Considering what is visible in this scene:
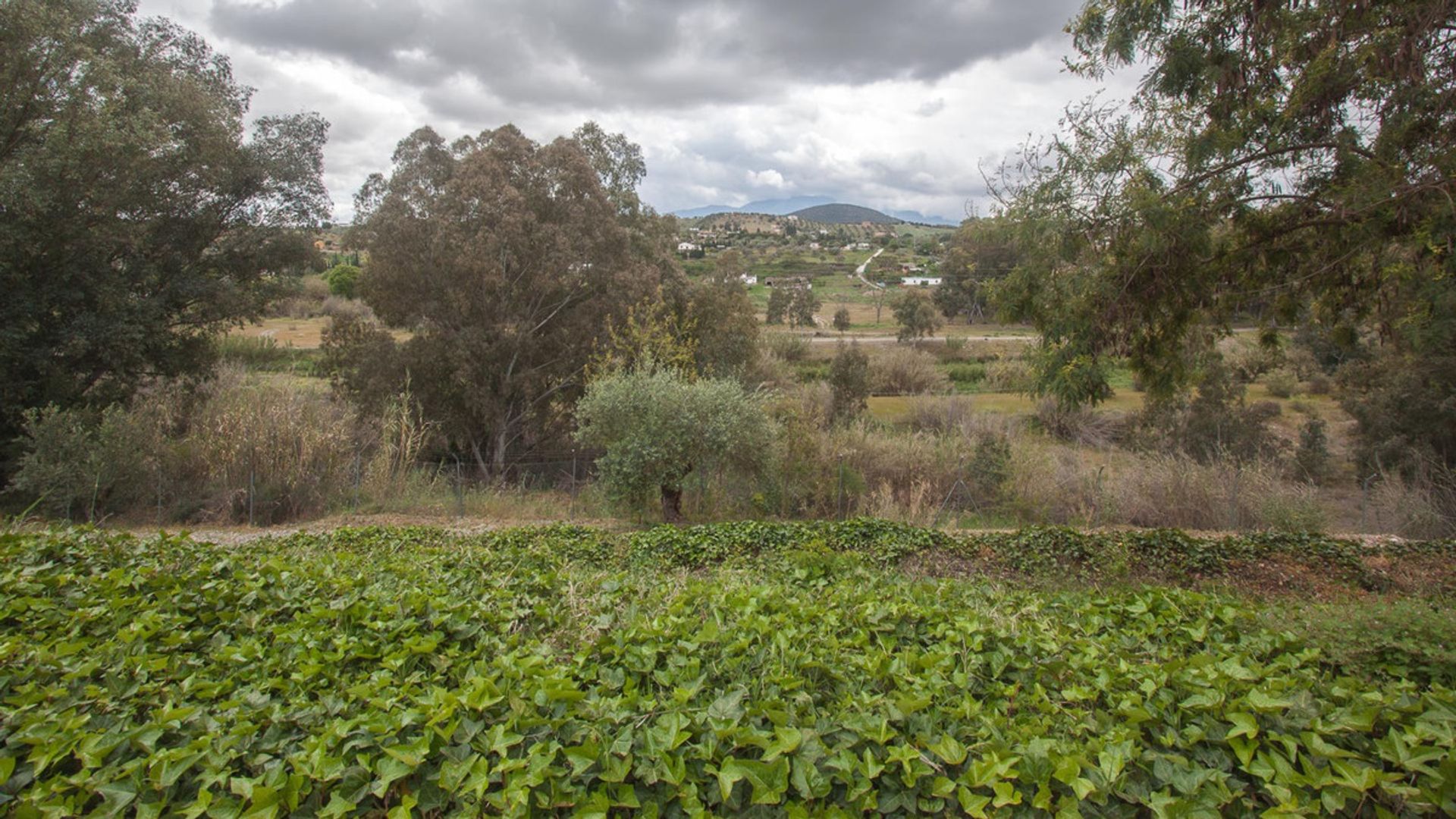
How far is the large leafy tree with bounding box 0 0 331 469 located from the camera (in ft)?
39.9

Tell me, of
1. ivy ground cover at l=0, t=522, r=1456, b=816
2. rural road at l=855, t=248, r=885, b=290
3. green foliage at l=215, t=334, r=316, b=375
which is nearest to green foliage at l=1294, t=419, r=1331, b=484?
ivy ground cover at l=0, t=522, r=1456, b=816

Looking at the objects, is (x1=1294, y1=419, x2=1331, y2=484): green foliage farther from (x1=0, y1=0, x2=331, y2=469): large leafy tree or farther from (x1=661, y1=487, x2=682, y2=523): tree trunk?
(x1=0, y1=0, x2=331, y2=469): large leafy tree

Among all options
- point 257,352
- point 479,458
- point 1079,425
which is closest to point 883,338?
point 1079,425

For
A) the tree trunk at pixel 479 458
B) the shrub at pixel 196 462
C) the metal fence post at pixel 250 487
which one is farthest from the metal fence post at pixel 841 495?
the metal fence post at pixel 250 487

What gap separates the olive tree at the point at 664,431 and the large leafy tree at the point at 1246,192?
495 centimetres

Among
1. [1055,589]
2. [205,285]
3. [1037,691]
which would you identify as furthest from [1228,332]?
[205,285]

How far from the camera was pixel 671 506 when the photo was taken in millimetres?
12609

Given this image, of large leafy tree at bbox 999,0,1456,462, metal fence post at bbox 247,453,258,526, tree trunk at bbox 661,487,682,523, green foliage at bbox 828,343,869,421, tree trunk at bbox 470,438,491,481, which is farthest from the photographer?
green foliage at bbox 828,343,869,421

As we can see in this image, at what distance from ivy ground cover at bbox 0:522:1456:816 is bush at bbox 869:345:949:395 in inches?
1153

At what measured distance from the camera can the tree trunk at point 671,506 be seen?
1248cm

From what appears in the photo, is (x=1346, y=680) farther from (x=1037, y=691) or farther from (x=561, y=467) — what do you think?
(x=561, y=467)

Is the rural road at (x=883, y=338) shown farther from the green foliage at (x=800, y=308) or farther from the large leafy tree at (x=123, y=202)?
the large leafy tree at (x=123, y=202)

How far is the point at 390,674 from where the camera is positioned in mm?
2777

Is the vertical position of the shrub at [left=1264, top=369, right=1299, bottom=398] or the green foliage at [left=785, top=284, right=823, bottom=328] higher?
the green foliage at [left=785, top=284, right=823, bottom=328]
